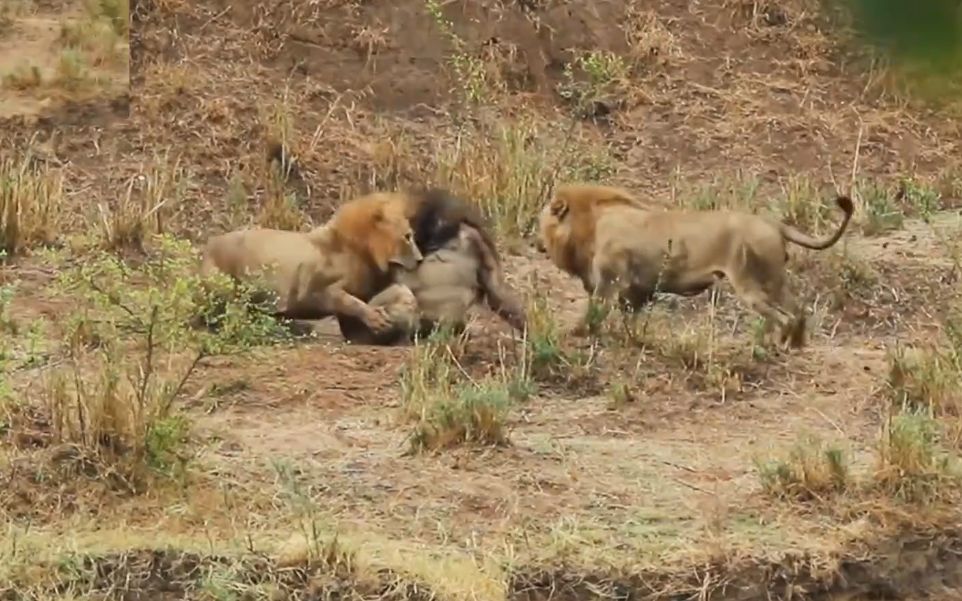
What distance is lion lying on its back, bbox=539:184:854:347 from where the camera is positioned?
9305mm

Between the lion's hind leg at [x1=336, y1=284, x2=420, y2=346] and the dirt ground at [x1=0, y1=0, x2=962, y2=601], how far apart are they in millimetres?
129

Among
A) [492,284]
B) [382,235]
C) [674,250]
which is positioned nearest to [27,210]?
[382,235]

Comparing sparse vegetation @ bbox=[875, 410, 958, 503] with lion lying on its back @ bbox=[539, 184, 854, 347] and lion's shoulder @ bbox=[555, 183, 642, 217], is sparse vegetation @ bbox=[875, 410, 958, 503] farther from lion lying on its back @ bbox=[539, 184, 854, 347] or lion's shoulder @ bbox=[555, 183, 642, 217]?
lion's shoulder @ bbox=[555, 183, 642, 217]

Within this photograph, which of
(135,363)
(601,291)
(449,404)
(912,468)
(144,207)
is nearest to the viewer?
(912,468)

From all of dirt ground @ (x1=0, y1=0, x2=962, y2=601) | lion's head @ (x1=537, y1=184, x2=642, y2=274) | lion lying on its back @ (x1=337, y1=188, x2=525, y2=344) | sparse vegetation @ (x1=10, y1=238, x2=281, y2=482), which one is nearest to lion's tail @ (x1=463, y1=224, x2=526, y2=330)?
lion lying on its back @ (x1=337, y1=188, x2=525, y2=344)

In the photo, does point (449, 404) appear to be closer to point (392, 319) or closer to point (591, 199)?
point (392, 319)

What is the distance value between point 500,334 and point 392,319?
0.52 m

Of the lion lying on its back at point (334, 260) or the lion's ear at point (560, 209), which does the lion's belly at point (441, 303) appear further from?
the lion's ear at point (560, 209)

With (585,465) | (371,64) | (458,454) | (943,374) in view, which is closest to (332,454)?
(458,454)

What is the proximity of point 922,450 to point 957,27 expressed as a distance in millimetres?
4596

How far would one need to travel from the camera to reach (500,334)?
9.38m

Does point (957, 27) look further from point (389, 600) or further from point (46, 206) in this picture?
point (46, 206)

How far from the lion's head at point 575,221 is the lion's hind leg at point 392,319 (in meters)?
0.83

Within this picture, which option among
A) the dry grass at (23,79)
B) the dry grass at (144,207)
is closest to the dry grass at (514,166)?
the dry grass at (144,207)
